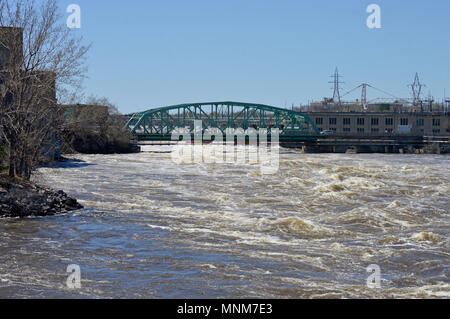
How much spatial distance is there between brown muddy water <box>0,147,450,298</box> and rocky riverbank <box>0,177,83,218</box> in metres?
0.92

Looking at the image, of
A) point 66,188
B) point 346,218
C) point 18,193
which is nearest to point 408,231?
point 346,218

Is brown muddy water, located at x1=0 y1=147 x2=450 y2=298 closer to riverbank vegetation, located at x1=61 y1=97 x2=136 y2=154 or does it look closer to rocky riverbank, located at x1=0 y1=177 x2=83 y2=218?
rocky riverbank, located at x1=0 y1=177 x2=83 y2=218

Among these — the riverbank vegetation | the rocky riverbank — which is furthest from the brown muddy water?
the riverbank vegetation

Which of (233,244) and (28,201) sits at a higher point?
(28,201)

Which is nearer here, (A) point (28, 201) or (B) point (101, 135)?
(A) point (28, 201)

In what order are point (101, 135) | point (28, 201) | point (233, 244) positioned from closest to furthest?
point (233, 244), point (28, 201), point (101, 135)

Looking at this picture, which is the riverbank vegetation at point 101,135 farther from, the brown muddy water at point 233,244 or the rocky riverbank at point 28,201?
the rocky riverbank at point 28,201

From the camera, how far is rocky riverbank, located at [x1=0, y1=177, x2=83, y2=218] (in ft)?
77.9

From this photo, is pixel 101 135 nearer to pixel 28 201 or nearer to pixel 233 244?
pixel 28 201

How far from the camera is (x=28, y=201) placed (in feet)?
79.6

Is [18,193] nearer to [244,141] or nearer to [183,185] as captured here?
[183,185]

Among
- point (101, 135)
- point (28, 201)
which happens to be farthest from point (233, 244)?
point (101, 135)

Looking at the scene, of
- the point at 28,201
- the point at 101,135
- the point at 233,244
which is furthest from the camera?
the point at 101,135

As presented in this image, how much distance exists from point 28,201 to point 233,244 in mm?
9325
